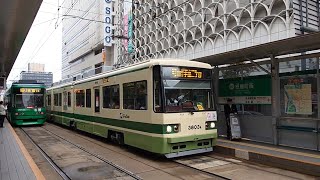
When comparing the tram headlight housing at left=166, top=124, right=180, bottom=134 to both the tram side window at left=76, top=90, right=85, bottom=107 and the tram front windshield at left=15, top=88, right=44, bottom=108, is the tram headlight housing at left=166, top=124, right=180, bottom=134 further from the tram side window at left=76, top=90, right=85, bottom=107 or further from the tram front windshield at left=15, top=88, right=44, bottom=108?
the tram front windshield at left=15, top=88, right=44, bottom=108

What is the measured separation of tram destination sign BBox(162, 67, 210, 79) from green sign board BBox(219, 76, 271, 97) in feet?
5.79

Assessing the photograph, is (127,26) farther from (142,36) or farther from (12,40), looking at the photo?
(12,40)

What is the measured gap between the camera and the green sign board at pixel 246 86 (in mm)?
10539

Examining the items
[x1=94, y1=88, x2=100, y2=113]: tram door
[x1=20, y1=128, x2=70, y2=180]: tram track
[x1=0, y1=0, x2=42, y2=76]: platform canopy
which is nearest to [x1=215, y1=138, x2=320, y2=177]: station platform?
[x1=20, y1=128, x2=70, y2=180]: tram track

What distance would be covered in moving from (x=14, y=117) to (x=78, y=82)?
6.32 m

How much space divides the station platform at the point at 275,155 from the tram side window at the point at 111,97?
369 centimetres

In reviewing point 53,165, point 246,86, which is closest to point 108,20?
point 246,86

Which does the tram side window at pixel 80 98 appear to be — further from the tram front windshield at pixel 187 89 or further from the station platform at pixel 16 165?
the tram front windshield at pixel 187 89

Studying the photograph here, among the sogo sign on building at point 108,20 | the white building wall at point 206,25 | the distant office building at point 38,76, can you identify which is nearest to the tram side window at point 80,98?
the white building wall at point 206,25

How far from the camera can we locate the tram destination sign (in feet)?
30.5

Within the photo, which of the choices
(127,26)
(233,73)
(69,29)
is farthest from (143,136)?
(69,29)

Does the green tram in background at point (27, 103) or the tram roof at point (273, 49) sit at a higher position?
the tram roof at point (273, 49)

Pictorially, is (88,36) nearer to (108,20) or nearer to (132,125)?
(108,20)

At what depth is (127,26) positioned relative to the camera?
38.3 meters
